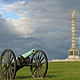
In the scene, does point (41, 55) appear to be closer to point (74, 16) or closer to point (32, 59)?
point (32, 59)

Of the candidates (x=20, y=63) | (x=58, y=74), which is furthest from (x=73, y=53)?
(x=20, y=63)

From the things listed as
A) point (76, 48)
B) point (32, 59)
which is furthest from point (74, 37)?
point (32, 59)

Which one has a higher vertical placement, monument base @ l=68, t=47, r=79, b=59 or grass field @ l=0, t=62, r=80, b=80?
monument base @ l=68, t=47, r=79, b=59

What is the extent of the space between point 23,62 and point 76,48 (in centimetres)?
6192

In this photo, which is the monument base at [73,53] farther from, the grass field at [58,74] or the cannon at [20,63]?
the cannon at [20,63]

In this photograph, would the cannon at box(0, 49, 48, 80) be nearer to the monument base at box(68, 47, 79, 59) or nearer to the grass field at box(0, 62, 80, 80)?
the grass field at box(0, 62, 80, 80)

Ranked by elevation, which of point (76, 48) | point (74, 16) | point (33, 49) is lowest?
point (33, 49)

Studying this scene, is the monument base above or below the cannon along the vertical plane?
above

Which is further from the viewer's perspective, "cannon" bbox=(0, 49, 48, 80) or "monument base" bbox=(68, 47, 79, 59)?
"monument base" bbox=(68, 47, 79, 59)

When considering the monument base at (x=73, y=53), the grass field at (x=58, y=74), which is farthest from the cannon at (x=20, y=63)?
the monument base at (x=73, y=53)

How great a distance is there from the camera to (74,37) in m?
75.3

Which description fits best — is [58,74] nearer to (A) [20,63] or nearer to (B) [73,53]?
(A) [20,63]

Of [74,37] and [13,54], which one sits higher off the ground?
[74,37]

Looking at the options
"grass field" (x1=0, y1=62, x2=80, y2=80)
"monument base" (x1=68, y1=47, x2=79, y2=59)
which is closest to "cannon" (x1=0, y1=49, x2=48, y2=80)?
"grass field" (x1=0, y1=62, x2=80, y2=80)
